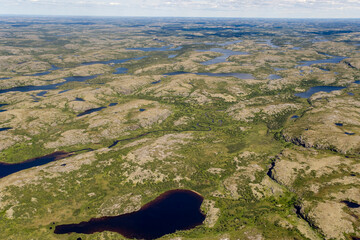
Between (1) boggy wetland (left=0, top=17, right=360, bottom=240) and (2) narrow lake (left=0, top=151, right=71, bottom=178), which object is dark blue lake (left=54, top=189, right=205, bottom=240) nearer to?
(1) boggy wetland (left=0, top=17, right=360, bottom=240)

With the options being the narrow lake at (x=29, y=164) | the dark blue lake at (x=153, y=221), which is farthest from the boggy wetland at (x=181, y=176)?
the narrow lake at (x=29, y=164)

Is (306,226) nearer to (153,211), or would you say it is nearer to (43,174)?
(153,211)

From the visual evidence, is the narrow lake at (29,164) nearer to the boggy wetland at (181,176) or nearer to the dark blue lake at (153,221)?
the boggy wetland at (181,176)

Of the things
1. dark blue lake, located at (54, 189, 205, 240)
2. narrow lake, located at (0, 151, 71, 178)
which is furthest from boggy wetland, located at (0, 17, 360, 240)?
narrow lake, located at (0, 151, 71, 178)

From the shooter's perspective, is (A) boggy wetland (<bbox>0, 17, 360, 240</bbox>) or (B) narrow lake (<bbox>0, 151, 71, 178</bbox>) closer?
(A) boggy wetland (<bbox>0, 17, 360, 240</bbox>)

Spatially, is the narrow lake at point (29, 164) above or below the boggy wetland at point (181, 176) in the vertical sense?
below

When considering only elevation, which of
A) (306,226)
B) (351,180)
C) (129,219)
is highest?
(351,180)

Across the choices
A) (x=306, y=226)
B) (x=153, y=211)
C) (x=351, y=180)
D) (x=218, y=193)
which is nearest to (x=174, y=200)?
(x=153, y=211)

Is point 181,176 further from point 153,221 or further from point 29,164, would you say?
point 29,164
